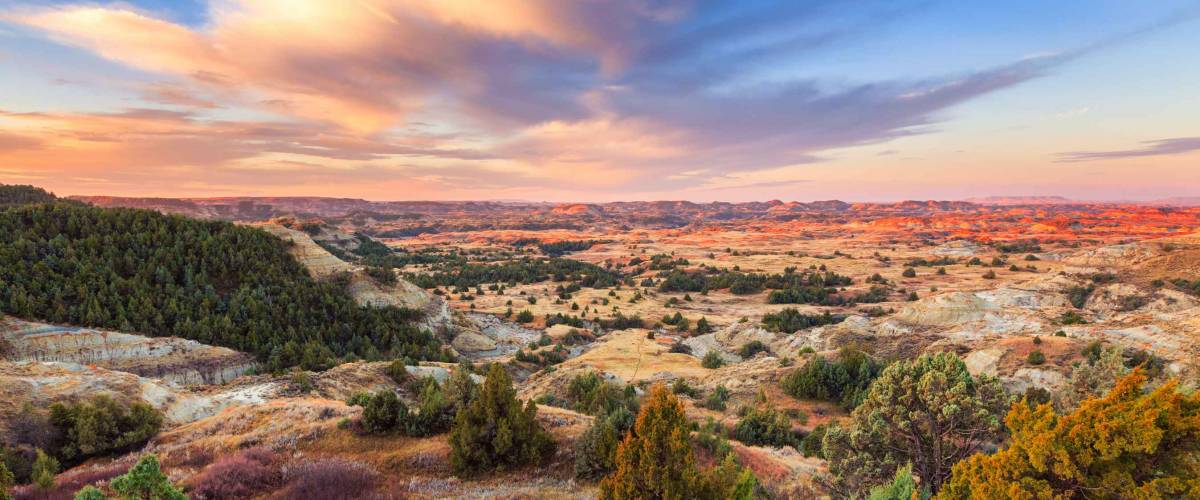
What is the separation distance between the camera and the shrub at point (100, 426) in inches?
626

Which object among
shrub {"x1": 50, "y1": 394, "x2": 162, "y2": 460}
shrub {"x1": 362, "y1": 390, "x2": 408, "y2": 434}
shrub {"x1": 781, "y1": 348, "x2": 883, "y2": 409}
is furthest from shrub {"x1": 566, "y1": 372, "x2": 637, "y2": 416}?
shrub {"x1": 50, "y1": 394, "x2": 162, "y2": 460}

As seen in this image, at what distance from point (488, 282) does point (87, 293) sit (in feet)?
200

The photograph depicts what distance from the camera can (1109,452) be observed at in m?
7.19

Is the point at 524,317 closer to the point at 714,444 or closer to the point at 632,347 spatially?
the point at 632,347

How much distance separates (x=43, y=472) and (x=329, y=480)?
6.82 meters

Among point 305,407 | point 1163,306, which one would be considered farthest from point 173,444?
point 1163,306

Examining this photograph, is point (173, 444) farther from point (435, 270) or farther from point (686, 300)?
point (435, 270)

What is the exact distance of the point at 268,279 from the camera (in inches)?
1572

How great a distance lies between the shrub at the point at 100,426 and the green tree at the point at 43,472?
3.77ft

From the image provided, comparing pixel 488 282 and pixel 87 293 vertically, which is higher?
pixel 87 293

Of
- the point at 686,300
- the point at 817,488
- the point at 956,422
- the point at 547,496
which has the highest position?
the point at 956,422

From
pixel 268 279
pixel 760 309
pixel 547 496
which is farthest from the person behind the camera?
pixel 760 309

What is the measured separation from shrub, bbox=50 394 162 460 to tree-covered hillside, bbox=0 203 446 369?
42.9 ft

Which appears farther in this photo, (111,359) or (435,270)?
(435,270)
